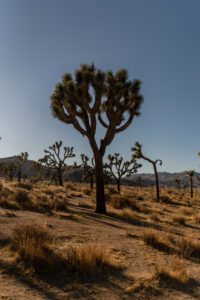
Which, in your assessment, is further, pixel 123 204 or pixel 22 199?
pixel 123 204

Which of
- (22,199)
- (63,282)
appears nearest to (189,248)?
(63,282)

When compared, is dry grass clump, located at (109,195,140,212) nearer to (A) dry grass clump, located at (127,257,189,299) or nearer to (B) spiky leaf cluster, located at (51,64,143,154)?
(B) spiky leaf cluster, located at (51,64,143,154)

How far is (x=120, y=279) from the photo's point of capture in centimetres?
549

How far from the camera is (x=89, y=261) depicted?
19.0 feet

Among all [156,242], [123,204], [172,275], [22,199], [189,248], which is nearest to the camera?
[172,275]

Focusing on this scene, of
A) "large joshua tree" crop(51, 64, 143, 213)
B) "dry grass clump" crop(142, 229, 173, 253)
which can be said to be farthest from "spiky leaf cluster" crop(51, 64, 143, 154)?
"dry grass clump" crop(142, 229, 173, 253)

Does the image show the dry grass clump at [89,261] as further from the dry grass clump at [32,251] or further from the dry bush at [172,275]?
the dry bush at [172,275]

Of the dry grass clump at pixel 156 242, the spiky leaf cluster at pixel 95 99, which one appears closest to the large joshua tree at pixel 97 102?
the spiky leaf cluster at pixel 95 99

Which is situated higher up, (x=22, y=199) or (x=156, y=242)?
(x=22, y=199)

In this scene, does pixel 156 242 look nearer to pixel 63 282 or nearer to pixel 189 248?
pixel 189 248

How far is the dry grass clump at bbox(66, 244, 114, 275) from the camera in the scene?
18.6 ft

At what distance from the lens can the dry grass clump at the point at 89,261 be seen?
223 inches

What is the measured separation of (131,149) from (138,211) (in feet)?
47.6

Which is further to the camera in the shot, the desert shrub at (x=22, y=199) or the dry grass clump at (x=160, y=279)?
the desert shrub at (x=22, y=199)
